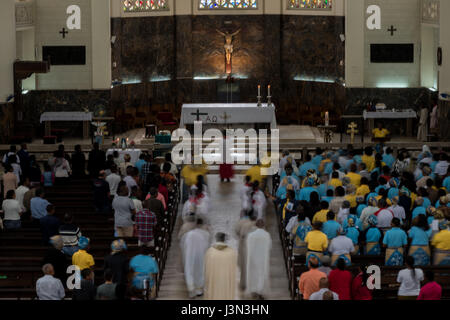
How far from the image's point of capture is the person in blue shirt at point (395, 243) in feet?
51.0

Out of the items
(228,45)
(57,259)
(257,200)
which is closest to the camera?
(57,259)

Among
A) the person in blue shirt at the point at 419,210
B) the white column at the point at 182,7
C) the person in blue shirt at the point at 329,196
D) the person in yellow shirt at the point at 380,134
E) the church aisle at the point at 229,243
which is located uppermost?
the white column at the point at 182,7

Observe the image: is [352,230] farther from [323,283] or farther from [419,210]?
[323,283]

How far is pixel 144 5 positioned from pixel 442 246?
A: 20.5 m

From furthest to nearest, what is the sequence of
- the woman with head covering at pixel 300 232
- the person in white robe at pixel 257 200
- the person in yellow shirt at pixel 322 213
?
the person in white robe at pixel 257 200 < the person in yellow shirt at pixel 322 213 < the woman with head covering at pixel 300 232

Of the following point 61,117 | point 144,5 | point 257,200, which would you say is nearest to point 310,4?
point 144,5

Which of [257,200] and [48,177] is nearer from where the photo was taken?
[257,200]

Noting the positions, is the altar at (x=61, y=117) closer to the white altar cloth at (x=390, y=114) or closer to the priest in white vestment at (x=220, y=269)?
the white altar cloth at (x=390, y=114)

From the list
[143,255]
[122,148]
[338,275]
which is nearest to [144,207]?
[143,255]

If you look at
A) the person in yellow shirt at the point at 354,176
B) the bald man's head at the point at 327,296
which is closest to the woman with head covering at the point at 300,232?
the person in yellow shirt at the point at 354,176

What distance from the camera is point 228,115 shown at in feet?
101

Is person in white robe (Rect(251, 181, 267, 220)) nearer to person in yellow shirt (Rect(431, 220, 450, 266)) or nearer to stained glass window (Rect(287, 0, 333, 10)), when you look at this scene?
person in yellow shirt (Rect(431, 220, 450, 266))

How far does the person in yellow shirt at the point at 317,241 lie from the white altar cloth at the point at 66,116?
16.7 metres

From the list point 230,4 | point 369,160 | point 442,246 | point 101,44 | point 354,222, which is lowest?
point 442,246
